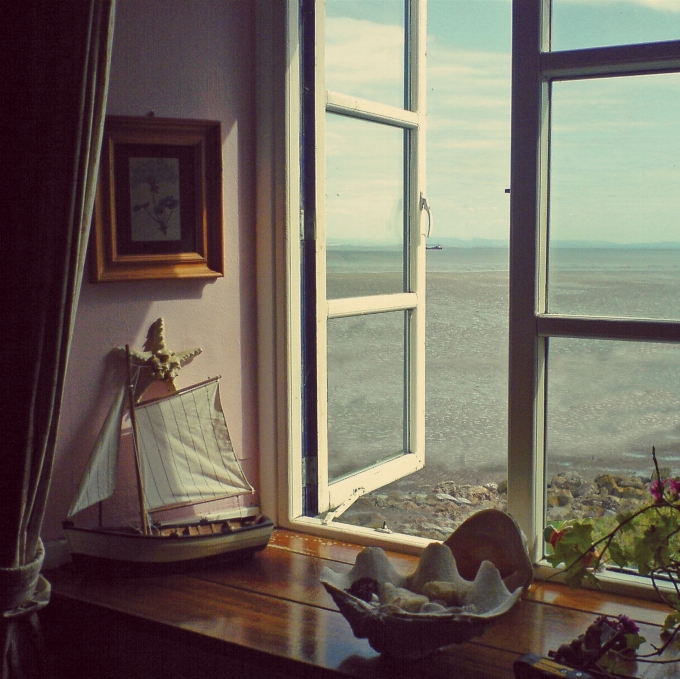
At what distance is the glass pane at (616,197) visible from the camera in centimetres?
165

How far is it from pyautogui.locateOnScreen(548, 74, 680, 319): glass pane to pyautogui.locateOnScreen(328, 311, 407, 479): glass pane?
2.15 ft

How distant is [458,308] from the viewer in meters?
4.30

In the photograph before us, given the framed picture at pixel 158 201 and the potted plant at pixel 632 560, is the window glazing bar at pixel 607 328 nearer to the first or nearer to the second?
the potted plant at pixel 632 560

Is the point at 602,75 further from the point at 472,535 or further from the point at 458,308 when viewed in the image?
the point at 458,308

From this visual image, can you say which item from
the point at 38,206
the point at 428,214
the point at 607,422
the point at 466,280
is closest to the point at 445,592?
the point at 607,422

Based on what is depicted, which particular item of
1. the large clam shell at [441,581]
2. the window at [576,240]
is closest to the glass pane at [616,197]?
the window at [576,240]

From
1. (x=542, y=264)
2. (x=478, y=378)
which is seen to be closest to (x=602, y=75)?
(x=542, y=264)

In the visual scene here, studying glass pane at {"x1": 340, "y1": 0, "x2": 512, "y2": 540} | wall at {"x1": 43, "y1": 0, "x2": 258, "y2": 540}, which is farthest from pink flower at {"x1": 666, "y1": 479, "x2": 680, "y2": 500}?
glass pane at {"x1": 340, "y1": 0, "x2": 512, "y2": 540}

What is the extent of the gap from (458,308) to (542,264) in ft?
8.36

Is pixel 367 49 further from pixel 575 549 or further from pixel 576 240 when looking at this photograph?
pixel 575 549

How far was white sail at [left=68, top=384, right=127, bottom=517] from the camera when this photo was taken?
171cm

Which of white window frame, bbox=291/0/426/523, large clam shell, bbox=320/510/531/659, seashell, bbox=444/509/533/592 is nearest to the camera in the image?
large clam shell, bbox=320/510/531/659

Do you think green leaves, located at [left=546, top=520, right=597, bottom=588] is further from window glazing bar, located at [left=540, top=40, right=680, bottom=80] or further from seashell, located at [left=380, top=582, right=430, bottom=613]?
window glazing bar, located at [left=540, top=40, right=680, bottom=80]

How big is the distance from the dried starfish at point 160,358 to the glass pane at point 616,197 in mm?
853
